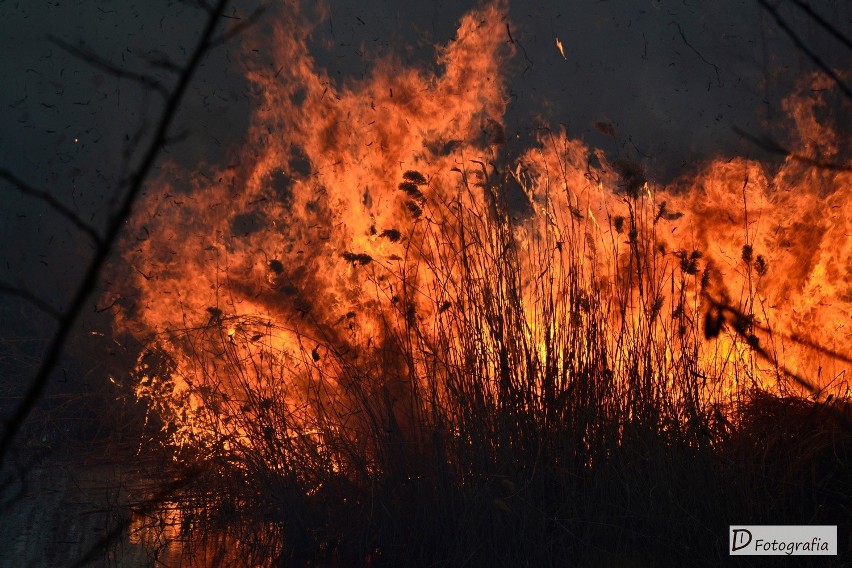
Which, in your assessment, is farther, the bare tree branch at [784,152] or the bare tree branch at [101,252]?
the bare tree branch at [784,152]

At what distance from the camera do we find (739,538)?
3.02m

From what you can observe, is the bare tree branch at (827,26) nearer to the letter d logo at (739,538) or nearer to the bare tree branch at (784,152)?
the bare tree branch at (784,152)

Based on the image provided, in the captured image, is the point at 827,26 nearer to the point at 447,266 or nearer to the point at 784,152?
the point at 784,152

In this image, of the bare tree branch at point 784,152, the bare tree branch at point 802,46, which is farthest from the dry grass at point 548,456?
the bare tree branch at point 802,46

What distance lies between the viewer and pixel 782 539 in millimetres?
3051

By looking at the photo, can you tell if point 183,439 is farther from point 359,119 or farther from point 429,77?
point 429,77

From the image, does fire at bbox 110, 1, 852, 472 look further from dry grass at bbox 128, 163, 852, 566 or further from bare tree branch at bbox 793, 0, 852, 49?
bare tree branch at bbox 793, 0, 852, 49

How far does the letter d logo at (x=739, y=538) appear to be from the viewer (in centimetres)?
300

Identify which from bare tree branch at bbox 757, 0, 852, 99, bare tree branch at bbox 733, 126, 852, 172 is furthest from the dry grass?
bare tree branch at bbox 757, 0, 852, 99

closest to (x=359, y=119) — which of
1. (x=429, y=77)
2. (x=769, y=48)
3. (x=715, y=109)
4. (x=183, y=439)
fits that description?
(x=429, y=77)

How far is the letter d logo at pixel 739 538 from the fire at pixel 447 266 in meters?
0.44

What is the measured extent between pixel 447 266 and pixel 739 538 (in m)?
1.33

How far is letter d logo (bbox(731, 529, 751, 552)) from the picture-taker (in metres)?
3.00

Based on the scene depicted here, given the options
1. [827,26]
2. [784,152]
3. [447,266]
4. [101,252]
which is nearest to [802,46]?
[827,26]
